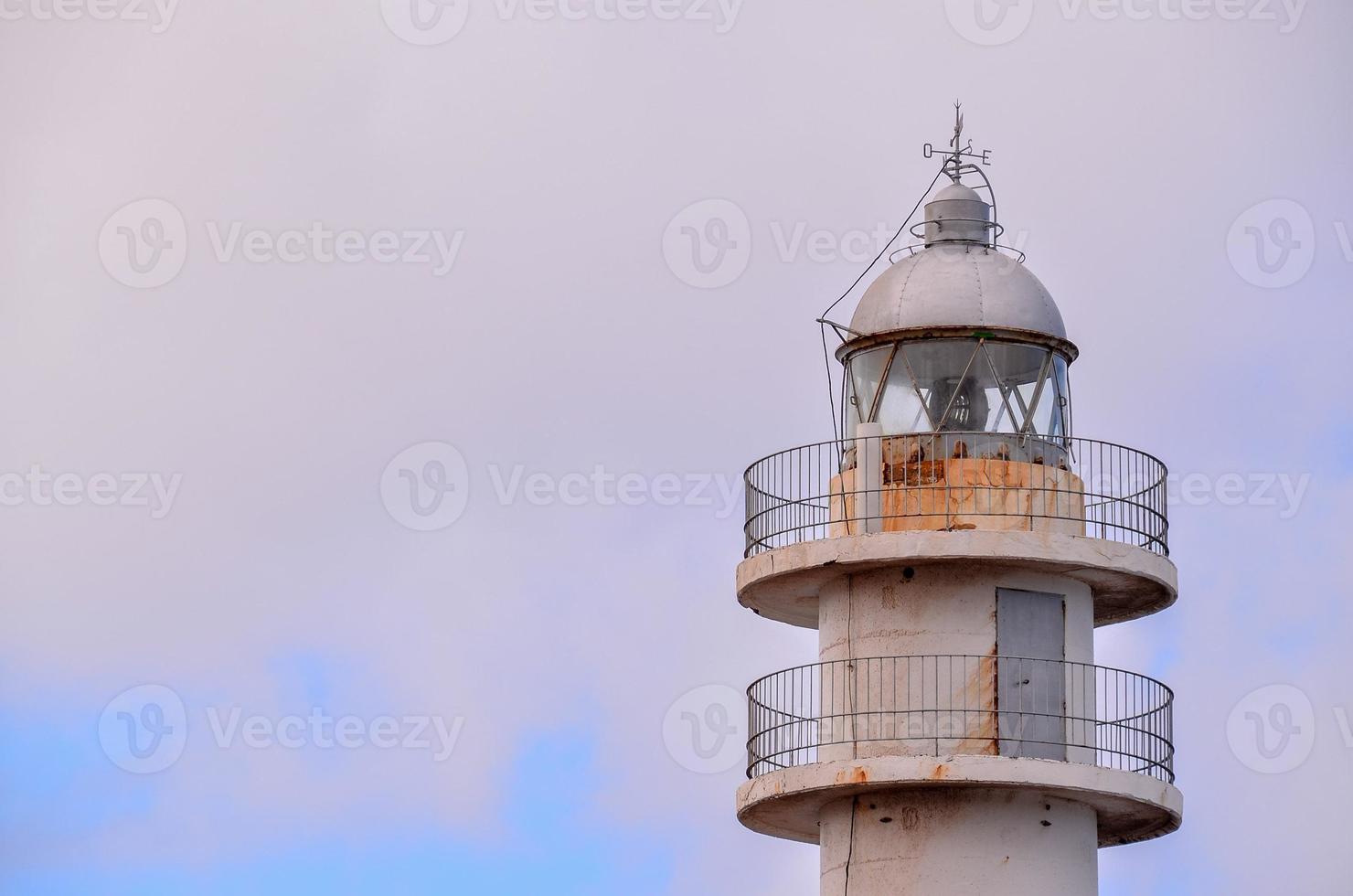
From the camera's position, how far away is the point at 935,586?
4056 cm

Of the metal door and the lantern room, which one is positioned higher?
the lantern room

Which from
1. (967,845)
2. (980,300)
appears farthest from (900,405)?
(967,845)

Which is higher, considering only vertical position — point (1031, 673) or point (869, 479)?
point (869, 479)

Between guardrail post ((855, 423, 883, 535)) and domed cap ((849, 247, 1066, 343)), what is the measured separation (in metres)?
1.50

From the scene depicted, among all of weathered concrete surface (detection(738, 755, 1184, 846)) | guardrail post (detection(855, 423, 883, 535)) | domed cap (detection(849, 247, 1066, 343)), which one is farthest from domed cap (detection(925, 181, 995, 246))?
weathered concrete surface (detection(738, 755, 1184, 846))

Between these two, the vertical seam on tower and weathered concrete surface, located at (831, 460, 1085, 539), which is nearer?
weathered concrete surface, located at (831, 460, 1085, 539)

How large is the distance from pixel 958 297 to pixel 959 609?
3.78 metres

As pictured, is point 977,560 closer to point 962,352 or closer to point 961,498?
point 961,498

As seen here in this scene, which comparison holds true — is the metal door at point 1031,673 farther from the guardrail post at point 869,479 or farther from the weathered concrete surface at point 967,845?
the guardrail post at point 869,479

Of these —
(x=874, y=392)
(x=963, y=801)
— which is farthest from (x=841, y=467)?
(x=963, y=801)

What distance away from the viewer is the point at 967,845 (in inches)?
1570

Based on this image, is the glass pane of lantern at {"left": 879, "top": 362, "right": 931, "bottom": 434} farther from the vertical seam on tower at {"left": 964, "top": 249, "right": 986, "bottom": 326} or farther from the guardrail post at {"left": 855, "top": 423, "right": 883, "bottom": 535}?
the vertical seam on tower at {"left": 964, "top": 249, "right": 986, "bottom": 326}

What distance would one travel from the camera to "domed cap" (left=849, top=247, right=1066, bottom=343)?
41438mm

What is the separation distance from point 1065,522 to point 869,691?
9.98 ft
